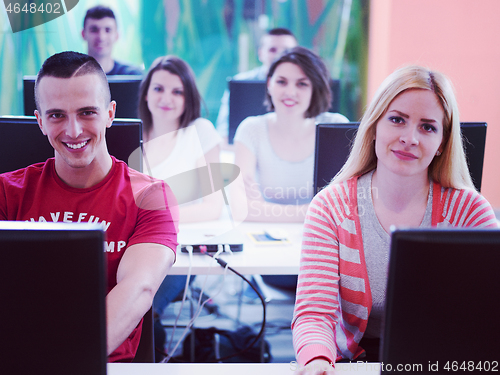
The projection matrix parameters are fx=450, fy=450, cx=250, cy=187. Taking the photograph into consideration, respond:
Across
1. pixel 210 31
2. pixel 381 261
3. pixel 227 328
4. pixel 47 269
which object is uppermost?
pixel 210 31

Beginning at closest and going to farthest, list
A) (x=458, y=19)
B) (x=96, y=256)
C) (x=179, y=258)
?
(x=96, y=256)
(x=179, y=258)
(x=458, y=19)

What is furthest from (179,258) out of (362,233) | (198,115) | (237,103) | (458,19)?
(458,19)

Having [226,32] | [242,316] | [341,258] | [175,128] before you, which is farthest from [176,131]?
[226,32]

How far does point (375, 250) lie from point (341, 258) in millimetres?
90

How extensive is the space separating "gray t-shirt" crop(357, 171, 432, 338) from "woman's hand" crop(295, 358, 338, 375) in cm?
28

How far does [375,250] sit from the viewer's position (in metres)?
1.15

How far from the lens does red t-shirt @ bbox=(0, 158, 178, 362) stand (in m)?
1.20

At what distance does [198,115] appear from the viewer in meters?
2.37

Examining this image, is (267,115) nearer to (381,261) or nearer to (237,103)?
(237,103)

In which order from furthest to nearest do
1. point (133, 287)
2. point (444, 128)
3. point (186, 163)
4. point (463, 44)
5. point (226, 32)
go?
point (226, 32)
point (463, 44)
point (186, 163)
point (444, 128)
point (133, 287)

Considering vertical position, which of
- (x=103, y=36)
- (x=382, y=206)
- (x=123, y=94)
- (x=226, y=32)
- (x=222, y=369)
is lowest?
(x=222, y=369)

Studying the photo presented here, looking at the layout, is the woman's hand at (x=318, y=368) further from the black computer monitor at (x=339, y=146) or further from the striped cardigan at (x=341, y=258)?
the black computer monitor at (x=339, y=146)

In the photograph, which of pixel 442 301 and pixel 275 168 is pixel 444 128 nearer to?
pixel 442 301

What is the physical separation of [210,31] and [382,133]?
3.74 meters
